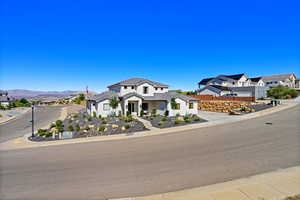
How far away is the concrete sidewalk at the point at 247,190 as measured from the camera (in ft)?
14.3

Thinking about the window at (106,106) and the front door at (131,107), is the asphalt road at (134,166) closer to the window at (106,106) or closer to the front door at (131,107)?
the window at (106,106)

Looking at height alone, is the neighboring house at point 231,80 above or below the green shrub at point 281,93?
above

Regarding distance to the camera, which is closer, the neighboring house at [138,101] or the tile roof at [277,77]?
the neighboring house at [138,101]

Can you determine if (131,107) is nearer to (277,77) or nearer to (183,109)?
(183,109)

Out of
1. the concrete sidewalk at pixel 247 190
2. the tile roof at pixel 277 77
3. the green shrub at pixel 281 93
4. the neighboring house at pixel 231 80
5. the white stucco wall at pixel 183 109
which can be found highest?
the tile roof at pixel 277 77

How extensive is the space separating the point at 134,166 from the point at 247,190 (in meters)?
4.30

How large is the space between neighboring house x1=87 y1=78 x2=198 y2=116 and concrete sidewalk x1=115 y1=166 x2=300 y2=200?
1689 cm

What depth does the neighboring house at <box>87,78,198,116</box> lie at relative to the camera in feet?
70.4

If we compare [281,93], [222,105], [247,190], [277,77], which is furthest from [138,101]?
[277,77]

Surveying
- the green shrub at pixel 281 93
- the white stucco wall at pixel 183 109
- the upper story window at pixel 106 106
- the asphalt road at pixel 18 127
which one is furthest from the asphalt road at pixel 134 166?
the green shrub at pixel 281 93

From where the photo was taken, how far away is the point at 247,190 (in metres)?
4.64

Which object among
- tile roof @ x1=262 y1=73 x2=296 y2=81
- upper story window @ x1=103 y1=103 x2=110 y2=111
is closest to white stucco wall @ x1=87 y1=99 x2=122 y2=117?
upper story window @ x1=103 y1=103 x2=110 y2=111

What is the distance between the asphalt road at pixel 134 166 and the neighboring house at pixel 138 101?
1138cm

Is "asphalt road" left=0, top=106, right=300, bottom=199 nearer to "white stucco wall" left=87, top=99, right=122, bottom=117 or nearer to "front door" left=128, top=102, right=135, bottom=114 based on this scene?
"white stucco wall" left=87, top=99, right=122, bottom=117
